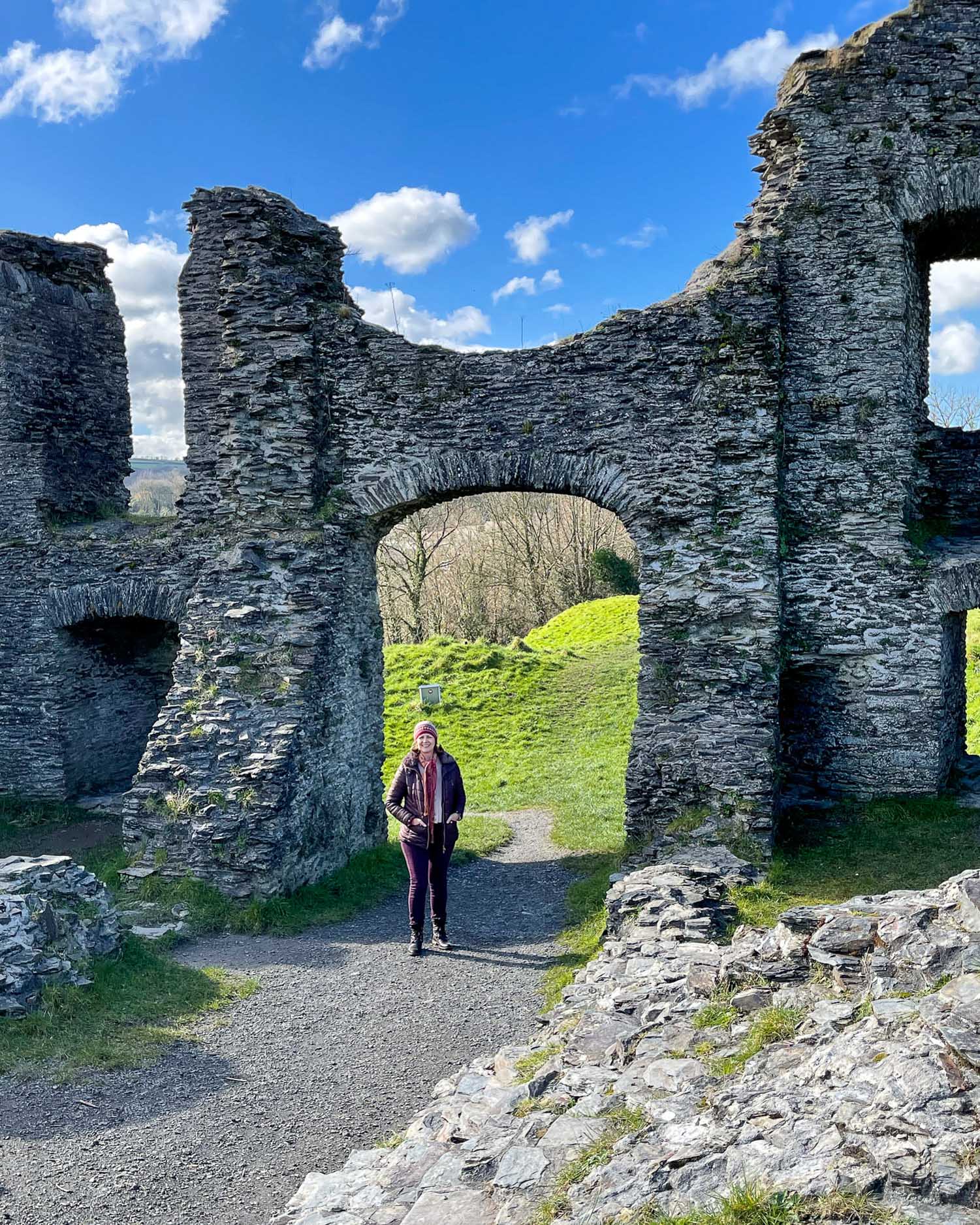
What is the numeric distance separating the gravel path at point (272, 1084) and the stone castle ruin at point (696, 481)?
1.88m

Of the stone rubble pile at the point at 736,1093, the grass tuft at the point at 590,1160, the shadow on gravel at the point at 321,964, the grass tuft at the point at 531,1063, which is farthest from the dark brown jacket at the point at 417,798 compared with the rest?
the grass tuft at the point at 590,1160

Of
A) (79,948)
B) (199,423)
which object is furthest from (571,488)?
(79,948)

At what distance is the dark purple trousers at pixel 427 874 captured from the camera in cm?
777

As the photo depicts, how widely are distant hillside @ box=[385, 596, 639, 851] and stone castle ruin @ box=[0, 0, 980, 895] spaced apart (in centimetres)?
315

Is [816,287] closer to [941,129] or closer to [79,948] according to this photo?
[941,129]

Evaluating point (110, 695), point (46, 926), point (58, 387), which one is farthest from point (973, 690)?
point (58, 387)

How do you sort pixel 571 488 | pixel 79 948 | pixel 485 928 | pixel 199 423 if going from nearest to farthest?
1. pixel 79 948
2. pixel 485 928
3. pixel 571 488
4. pixel 199 423

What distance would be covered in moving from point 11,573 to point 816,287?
10.3m

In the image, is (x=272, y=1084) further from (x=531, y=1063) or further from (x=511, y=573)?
(x=511, y=573)

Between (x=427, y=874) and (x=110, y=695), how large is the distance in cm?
753

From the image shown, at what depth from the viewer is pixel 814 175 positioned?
1038 centimetres

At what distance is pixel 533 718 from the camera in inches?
712

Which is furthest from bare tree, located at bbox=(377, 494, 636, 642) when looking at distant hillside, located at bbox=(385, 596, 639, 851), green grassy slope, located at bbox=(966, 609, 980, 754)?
green grassy slope, located at bbox=(966, 609, 980, 754)

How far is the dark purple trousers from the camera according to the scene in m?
7.77
